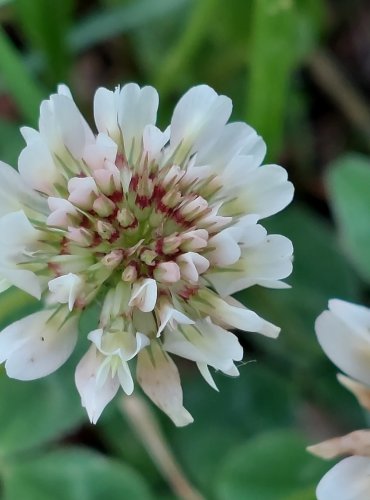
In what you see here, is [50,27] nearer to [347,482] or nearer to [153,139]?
[153,139]

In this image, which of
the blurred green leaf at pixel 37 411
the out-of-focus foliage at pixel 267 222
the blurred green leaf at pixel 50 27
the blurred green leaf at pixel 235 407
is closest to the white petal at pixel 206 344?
the out-of-focus foliage at pixel 267 222

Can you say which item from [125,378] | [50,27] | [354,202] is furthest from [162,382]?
[50,27]

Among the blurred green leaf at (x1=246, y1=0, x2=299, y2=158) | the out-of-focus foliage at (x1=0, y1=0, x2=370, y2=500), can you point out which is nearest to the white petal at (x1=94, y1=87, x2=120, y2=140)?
the out-of-focus foliage at (x1=0, y1=0, x2=370, y2=500)

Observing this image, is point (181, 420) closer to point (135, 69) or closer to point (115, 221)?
point (115, 221)

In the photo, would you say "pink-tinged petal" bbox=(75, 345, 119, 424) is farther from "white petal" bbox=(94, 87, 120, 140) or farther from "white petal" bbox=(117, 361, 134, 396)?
"white petal" bbox=(94, 87, 120, 140)

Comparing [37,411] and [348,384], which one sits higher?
[348,384]

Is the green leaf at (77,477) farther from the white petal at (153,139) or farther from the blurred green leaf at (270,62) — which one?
the white petal at (153,139)
